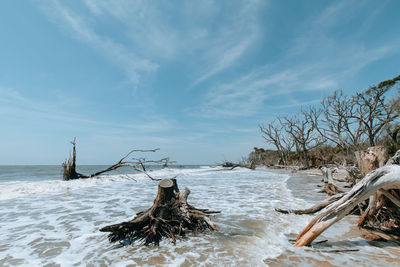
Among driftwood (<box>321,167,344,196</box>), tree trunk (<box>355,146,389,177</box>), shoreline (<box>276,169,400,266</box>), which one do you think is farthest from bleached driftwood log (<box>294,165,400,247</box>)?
driftwood (<box>321,167,344,196</box>)

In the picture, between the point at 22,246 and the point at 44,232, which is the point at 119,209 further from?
the point at 22,246

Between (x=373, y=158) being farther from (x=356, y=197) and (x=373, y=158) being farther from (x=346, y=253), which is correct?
(x=346, y=253)

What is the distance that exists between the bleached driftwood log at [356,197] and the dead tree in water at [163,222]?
1.78 metres

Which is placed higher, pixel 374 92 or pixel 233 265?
pixel 374 92

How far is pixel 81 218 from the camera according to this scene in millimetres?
5410

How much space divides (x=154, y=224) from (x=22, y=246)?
8.05 ft

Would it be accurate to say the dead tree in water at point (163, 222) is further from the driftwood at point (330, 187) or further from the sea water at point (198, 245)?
the driftwood at point (330, 187)

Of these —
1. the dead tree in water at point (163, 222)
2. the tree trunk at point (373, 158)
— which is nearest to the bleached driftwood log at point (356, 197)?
the tree trunk at point (373, 158)

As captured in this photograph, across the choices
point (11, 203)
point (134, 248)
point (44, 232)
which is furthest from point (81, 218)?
point (11, 203)

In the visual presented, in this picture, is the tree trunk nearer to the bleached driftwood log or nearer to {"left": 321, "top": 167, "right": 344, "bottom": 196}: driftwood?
the bleached driftwood log

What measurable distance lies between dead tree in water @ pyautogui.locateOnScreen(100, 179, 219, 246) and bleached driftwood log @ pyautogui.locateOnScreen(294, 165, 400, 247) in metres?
1.78

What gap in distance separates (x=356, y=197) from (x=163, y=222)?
10.8 feet

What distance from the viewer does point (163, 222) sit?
12.5 ft

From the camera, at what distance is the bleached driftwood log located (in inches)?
116
